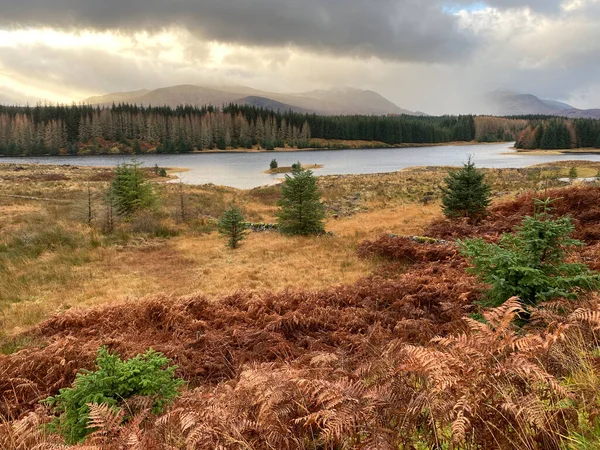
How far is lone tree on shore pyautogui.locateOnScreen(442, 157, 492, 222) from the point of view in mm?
17953

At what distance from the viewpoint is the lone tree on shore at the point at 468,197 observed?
58.9 ft

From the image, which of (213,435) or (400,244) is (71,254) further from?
(213,435)

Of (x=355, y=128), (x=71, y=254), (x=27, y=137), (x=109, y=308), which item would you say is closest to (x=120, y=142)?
(x=27, y=137)

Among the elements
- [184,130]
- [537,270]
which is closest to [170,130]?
[184,130]

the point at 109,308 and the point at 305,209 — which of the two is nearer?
the point at 109,308

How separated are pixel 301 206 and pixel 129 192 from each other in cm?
1188

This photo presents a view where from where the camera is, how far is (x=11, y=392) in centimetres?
582

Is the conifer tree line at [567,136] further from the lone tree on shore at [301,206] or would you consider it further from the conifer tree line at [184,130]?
the lone tree on shore at [301,206]

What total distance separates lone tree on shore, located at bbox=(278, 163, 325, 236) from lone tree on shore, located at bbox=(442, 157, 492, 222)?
6666 millimetres

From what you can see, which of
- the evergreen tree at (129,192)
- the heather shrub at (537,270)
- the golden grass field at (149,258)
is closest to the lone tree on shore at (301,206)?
the golden grass field at (149,258)

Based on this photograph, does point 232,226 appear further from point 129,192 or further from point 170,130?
point 170,130

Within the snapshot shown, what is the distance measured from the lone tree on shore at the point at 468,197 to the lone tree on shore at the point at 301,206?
6.67m

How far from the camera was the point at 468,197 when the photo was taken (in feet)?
59.4

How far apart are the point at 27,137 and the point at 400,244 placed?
147111 millimetres
